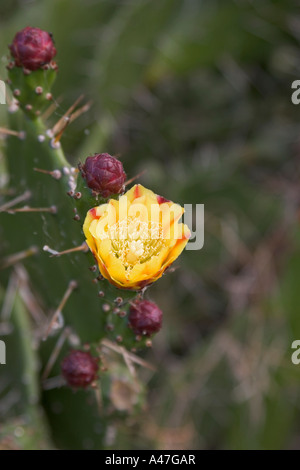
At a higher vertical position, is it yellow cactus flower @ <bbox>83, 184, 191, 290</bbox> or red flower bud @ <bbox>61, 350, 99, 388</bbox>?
yellow cactus flower @ <bbox>83, 184, 191, 290</bbox>

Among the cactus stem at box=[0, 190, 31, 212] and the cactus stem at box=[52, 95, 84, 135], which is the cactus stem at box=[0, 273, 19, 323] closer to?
the cactus stem at box=[0, 190, 31, 212]

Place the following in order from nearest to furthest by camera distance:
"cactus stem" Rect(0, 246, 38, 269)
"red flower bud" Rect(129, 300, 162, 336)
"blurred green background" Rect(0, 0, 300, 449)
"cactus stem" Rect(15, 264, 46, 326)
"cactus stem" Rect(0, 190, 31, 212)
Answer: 1. "red flower bud" Rect(129, 300, 162, 336)
2. "cactus stem" Rect(0, 190, 31, 212)
3. "cactus stem" Rect(0, 246, 38, 269)
4. "cactus stem" Rect(15, 264, 46, 326)
5. "blurred green background" Rect(0, 0, 300, 449)

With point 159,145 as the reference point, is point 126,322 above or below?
below

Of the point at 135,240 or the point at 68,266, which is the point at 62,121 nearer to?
the point at 68,266

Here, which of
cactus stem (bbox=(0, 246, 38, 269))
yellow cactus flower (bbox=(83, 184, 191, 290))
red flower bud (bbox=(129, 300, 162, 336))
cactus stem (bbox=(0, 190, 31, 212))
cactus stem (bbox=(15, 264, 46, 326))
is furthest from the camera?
cactus stem (bbox=(15, 264, 46, 326))

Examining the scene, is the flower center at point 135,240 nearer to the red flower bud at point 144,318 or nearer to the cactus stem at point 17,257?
the red flower bud at point 144,318

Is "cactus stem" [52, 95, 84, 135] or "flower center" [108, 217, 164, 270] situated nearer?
"flower center" [108, 217, 164, 270]

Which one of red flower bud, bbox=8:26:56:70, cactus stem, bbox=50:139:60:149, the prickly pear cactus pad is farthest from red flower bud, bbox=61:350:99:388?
red flower bud, bbox=8:26:56:70
